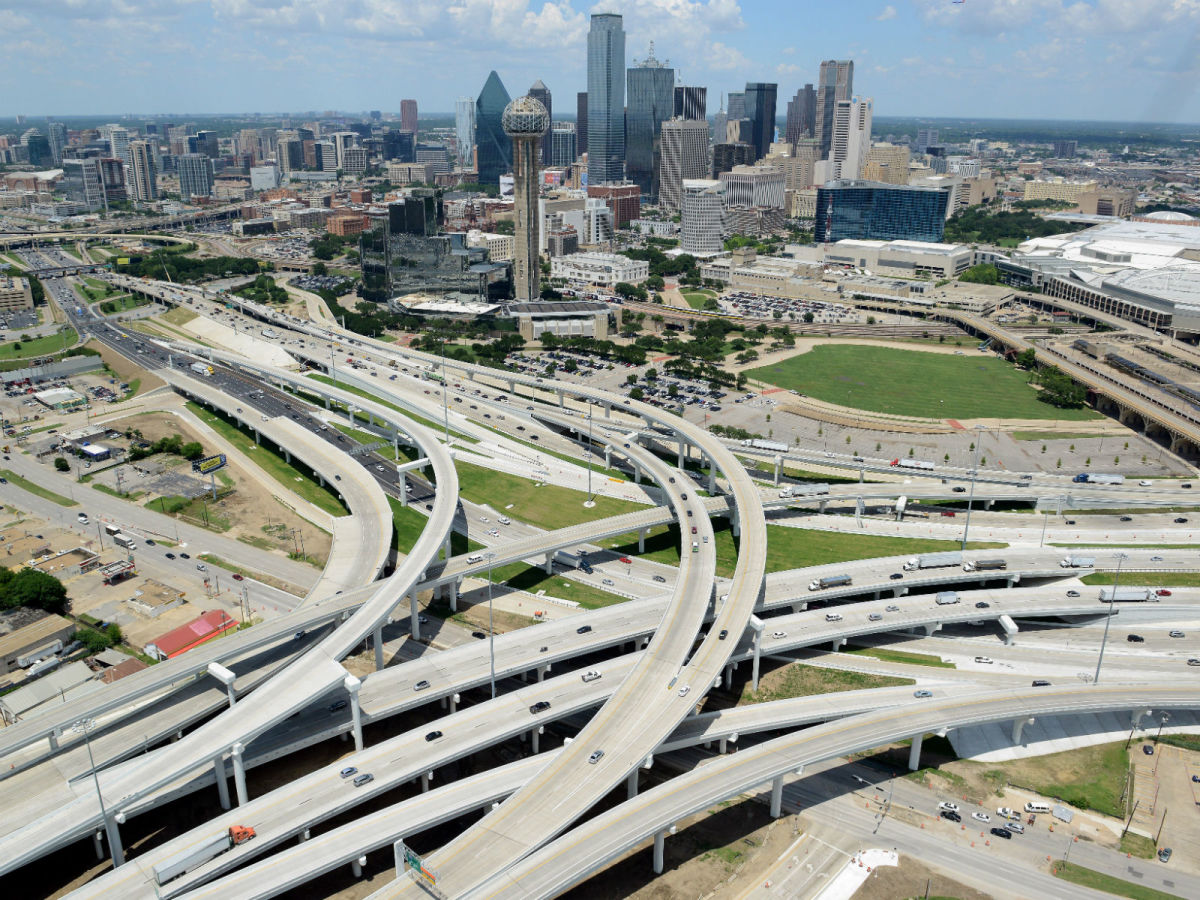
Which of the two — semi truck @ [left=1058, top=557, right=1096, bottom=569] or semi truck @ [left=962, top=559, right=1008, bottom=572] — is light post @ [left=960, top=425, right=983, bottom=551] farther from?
semi truck @ [left=1058, top=557, right=1096, bottom=569]

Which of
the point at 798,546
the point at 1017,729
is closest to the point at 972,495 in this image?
the point at 798,546

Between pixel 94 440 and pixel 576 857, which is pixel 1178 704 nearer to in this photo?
pixel 576 857

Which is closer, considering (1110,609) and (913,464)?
(1110,609)

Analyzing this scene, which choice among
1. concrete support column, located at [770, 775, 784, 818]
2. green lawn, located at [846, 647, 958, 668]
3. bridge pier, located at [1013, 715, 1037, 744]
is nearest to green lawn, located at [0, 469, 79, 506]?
concrete support column, located at [770, 775, 784, 818]

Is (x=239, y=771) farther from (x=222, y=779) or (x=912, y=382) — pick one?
(x=912, y=382)

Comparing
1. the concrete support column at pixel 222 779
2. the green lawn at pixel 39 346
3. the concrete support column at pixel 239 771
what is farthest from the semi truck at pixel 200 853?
the green lawn at pixel 39 346

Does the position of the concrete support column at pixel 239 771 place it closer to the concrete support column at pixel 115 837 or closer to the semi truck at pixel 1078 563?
the concrete support column at pixel 115 837
